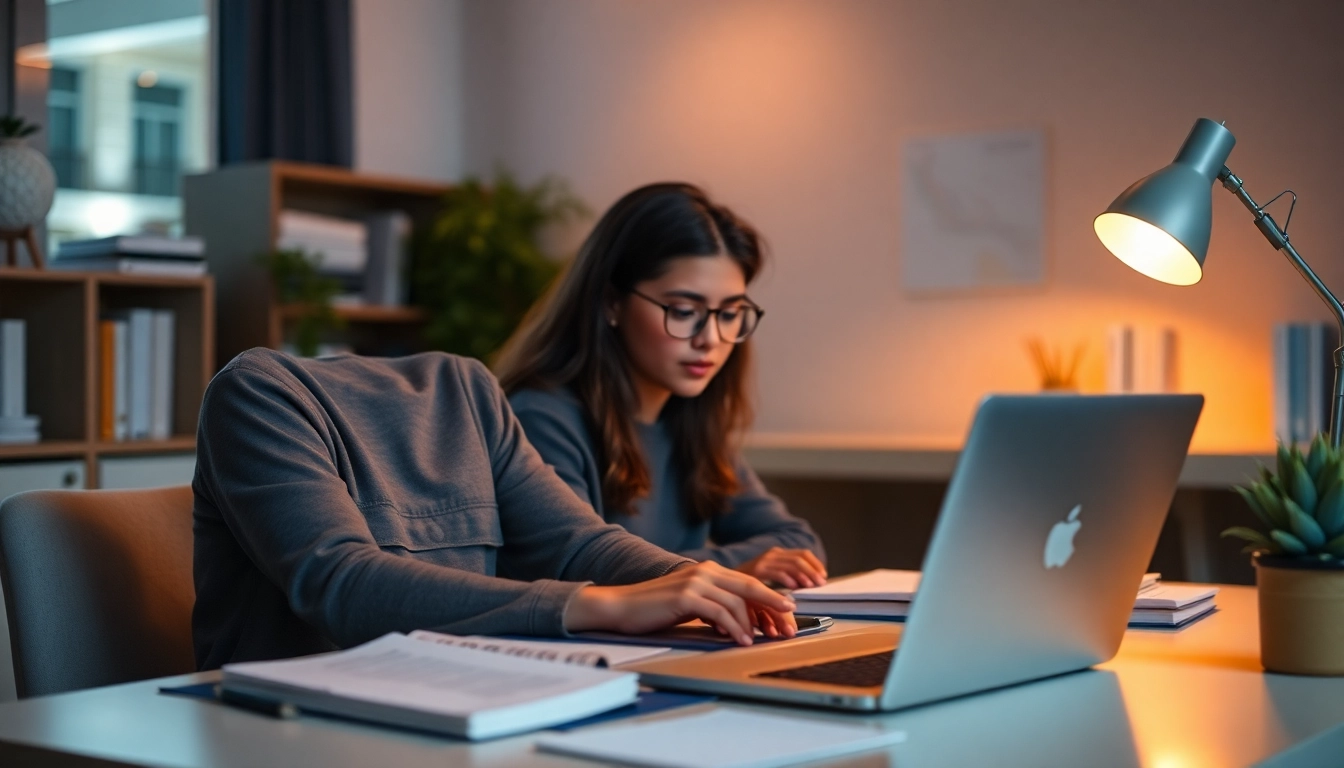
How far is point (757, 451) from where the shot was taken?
135 inches

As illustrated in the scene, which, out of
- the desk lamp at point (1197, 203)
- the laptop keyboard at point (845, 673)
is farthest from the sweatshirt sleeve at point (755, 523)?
the laptop keyboard at point (845, 673)

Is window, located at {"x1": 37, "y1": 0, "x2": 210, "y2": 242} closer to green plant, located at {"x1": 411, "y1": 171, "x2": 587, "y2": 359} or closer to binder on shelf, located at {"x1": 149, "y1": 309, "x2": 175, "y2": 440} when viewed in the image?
binder on shelf, located at {"x1": 149, "y1": 309, "x2": 175, "y2": 440}

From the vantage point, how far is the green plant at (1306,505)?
1.18 metres

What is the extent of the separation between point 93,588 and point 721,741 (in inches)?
33.6

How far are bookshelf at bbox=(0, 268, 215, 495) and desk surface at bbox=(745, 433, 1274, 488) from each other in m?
1.38

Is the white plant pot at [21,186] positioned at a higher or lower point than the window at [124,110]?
lower

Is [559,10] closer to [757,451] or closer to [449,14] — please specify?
[449,14]

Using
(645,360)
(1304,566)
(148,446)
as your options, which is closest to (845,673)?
(1304,566)

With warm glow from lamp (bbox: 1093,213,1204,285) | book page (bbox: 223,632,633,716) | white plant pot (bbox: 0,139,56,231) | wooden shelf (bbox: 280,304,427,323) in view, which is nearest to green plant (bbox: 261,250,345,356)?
wooden shelf (bbox: 280,304,427,323)

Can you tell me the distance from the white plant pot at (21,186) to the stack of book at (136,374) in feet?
0.98

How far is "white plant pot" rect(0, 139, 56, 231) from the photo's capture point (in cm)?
316

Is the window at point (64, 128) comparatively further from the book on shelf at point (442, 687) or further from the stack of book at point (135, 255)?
the book on shelf at point (442, 687)

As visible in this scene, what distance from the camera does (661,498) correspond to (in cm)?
225

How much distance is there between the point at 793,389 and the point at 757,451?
75 cm
